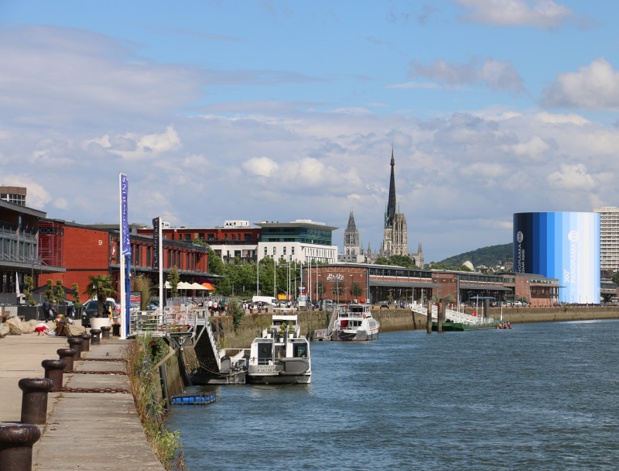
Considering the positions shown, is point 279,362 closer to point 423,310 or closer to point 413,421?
point 413,421

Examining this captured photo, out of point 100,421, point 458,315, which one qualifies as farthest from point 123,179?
point 458,315

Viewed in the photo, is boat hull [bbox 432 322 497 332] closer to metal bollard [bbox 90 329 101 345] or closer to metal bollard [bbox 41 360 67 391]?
metal bollard [bbox 90 329 101 345]

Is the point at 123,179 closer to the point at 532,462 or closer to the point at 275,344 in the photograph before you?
the point at 275,344

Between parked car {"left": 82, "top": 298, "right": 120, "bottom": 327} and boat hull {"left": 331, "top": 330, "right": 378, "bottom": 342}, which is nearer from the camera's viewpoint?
parked car {"left": 82, "top": 298, "right": 120, "bottom": 327}

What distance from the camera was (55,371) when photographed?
2367 centimetres

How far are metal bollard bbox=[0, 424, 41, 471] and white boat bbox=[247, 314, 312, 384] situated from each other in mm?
43801

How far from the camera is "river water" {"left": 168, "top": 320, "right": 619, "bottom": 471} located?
1297 inches

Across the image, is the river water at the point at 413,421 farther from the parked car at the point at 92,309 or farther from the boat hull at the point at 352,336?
the boat hull at the point at 352,336

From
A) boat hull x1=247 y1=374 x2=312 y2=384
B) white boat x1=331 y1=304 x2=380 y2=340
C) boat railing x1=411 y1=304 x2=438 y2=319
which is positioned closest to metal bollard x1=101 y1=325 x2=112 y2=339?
boat hull x1=247 y1=374 x2=312 y2=384

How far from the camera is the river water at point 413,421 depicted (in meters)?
32.9

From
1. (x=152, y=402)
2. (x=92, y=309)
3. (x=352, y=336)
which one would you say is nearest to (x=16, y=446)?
(x=152, y=402)

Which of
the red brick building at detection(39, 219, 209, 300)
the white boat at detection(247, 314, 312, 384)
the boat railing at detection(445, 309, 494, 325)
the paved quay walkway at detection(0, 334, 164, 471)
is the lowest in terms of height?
the boat railing at detection(445, 309, 494, 325)

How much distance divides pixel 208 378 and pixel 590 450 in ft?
83.8

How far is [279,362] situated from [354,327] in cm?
5615
